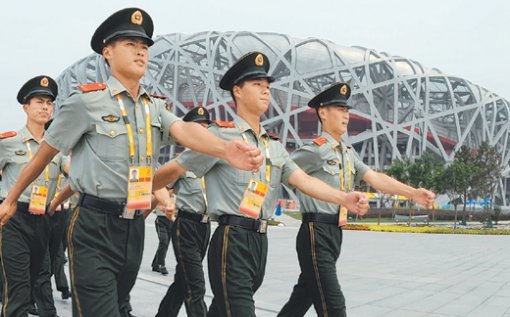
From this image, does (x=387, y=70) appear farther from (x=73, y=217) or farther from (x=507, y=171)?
(x=73, y=217)

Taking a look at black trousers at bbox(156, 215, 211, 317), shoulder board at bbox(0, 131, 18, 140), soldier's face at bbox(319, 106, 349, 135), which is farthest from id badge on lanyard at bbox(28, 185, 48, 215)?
soldier's face at bbox(319, 106, 349, 135)

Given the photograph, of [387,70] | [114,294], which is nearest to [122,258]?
[114,294]

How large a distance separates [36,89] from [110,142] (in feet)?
8.67

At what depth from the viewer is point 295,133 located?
5766 cm

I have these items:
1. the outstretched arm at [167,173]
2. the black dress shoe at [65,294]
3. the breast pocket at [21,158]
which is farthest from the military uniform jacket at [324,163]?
the black dress shoe at [65,294]

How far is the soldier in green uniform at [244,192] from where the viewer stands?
134 inches

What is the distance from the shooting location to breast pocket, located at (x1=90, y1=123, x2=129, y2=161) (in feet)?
9.65

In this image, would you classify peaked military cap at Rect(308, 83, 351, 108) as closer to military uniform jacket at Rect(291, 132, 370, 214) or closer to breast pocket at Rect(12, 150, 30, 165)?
military uniform jacket at Rect(291, 132, 370, 214)

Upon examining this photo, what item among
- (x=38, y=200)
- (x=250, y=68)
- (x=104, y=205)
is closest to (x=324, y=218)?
(x=250, y=68)

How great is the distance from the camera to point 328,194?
11.9 ft

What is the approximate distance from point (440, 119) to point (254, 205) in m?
65.1

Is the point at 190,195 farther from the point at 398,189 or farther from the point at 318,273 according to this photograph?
the point at 398,189

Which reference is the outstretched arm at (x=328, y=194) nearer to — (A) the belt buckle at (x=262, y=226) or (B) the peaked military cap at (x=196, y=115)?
(A) the belt buckle at (x=262, y=226)

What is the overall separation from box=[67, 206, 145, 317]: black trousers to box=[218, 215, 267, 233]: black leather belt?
2.32 ft
